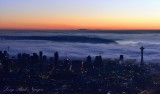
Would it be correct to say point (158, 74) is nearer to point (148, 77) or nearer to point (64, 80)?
point (148, 77)

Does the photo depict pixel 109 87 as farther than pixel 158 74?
No

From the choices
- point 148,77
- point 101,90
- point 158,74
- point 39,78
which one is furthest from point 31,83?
point 158,74

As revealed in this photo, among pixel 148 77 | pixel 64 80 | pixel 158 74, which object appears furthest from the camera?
pixel 158 74

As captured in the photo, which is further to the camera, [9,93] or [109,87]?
[109,87]

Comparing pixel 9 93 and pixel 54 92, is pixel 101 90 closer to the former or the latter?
pixel 54 92

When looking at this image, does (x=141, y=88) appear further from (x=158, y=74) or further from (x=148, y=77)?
(x=158, y=74)

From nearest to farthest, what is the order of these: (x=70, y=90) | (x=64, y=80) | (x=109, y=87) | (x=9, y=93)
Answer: (x=9, y=93) → (x=70, y=90) → (x=109, y=87) → (x=64, y=80)

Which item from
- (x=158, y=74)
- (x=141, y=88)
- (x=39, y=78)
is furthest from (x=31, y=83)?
(x=158, y=74)

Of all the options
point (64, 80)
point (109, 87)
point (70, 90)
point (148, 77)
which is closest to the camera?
point (70, 90)
